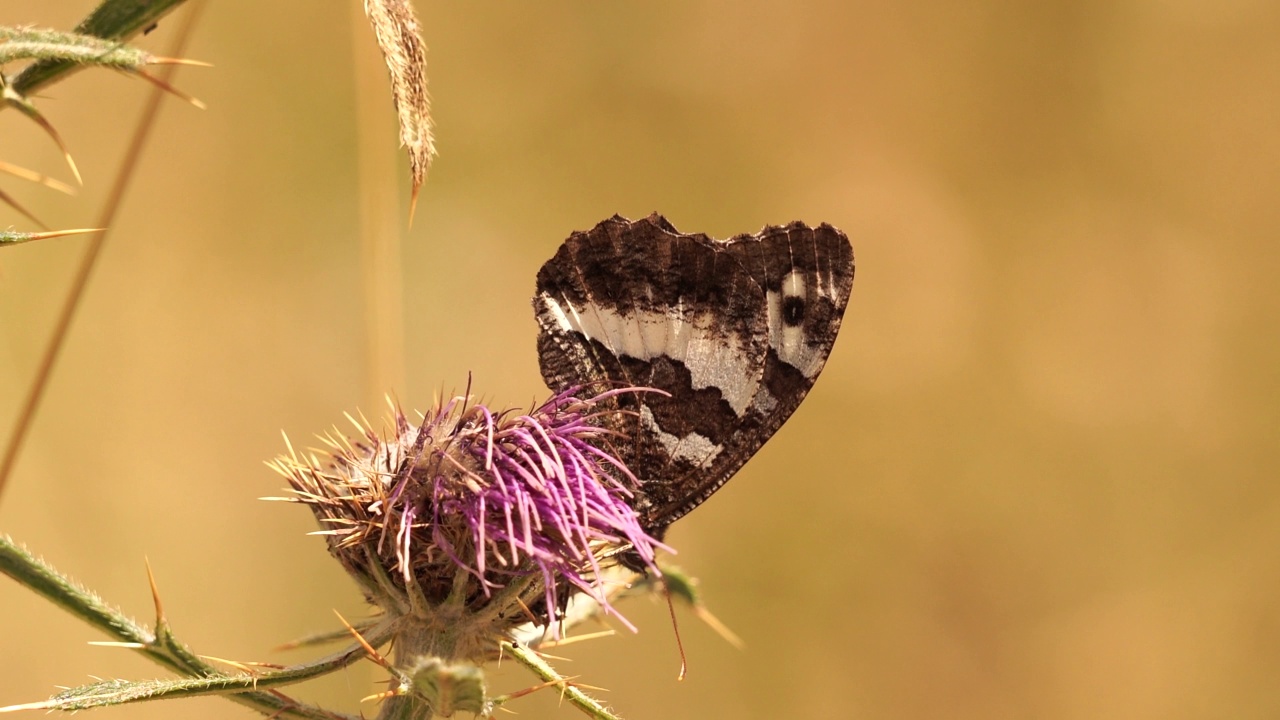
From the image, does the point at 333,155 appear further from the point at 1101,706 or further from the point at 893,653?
the point at 1101,706

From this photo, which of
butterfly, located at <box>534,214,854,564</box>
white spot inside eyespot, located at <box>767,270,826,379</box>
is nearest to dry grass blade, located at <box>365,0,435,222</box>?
butterfly, located at <box>534,214,854,564</box>

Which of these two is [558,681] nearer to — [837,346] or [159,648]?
[159,648]

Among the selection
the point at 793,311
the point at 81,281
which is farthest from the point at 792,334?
the point at 81,281

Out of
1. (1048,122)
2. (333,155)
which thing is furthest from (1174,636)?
(333,155)

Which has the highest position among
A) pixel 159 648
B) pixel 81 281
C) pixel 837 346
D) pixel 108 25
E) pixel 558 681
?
pixel 108 25

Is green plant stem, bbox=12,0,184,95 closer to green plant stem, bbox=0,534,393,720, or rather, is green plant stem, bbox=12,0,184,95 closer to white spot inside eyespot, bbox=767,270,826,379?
green plant stem, bbox=0,534,393,720

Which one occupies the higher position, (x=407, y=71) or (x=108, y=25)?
Result: (x=108, y=25)

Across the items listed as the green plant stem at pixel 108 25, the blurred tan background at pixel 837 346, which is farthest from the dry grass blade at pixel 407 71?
the blurred tan background at pixel 837 346
